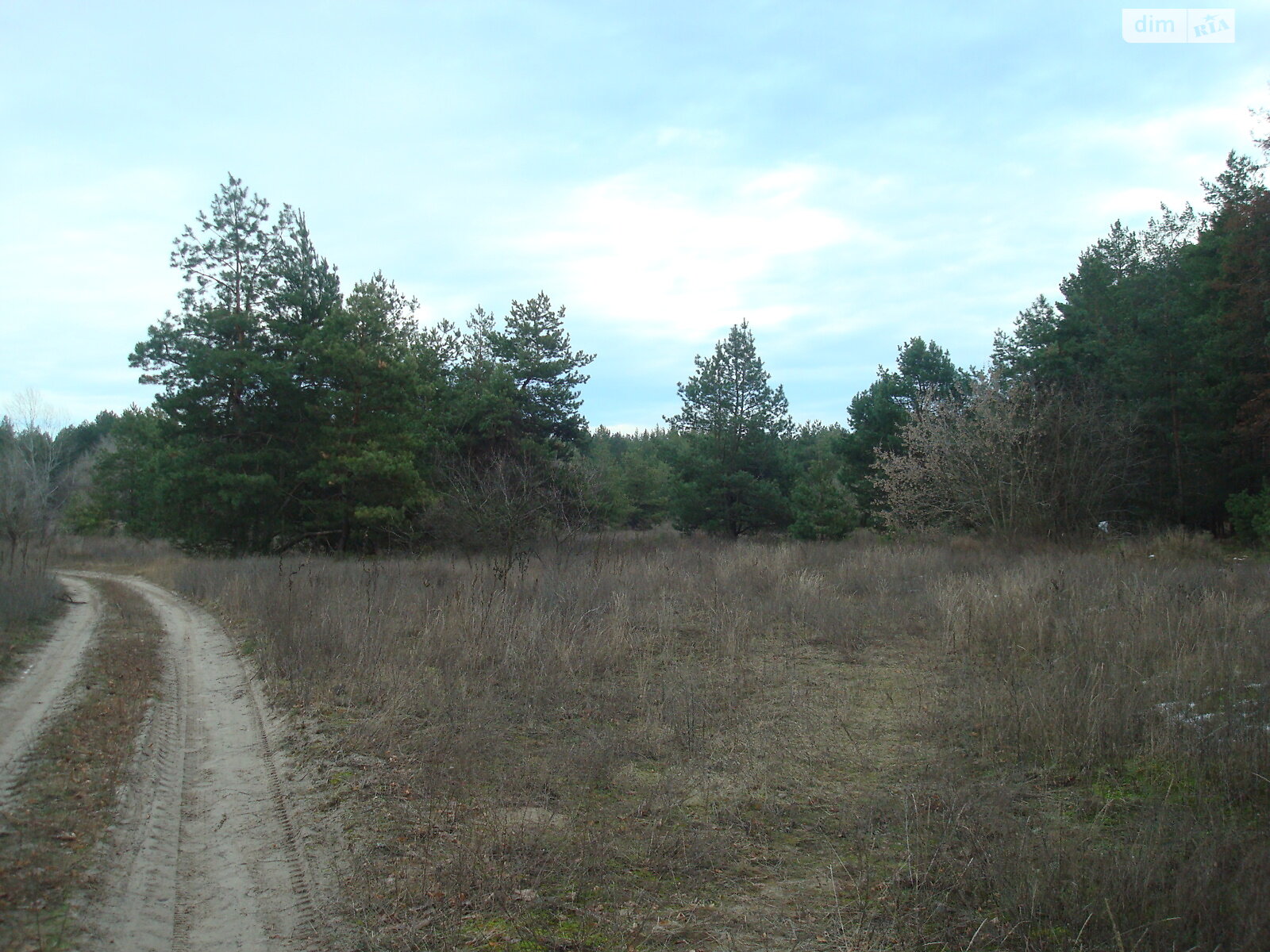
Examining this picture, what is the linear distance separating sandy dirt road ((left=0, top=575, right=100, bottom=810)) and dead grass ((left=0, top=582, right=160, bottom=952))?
116 millimetres

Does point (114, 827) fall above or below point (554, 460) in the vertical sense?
below

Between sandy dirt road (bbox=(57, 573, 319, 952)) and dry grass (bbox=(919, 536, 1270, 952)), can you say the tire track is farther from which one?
dry grass (bbox=(919, 536, 1270, 952))

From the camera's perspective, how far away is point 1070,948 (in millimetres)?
3010

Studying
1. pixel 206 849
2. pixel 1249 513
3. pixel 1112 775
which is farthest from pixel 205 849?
pixel 1249 513

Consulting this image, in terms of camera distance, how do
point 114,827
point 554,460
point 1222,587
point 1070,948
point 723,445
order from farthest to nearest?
point 723,445
point 554,460
point 1222,587
point 114,827
point 1070,948

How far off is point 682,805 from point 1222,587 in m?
9.76

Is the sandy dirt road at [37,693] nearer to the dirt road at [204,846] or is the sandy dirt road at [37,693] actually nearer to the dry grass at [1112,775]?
the dirt road at [204,846]

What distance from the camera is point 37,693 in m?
7.94

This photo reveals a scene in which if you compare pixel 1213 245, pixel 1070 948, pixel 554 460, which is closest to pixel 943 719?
pixel 1070 948

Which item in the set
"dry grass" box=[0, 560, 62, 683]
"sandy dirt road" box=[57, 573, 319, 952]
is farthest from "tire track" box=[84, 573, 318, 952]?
"dry grass" box=[0, 560, 62, 683]

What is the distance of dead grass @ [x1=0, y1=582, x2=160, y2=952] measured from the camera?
3.48 m

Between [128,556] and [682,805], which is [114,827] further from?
[128,556]

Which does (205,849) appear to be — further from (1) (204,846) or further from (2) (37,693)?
(2) (37,693)

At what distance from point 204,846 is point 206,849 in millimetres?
44
